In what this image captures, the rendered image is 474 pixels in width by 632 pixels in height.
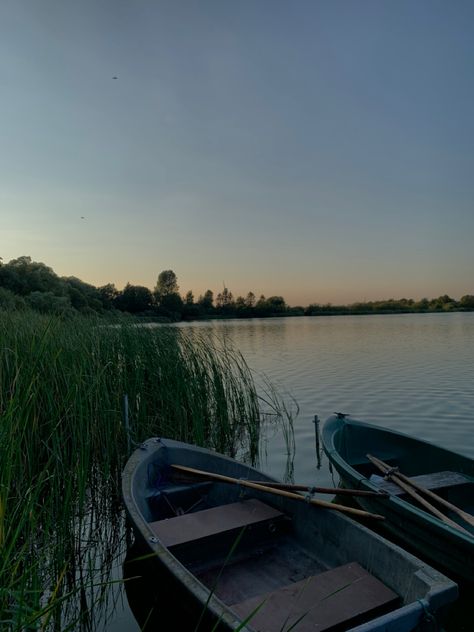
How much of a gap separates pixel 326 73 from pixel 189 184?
7.42 metres

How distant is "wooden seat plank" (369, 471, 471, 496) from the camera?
412 cm

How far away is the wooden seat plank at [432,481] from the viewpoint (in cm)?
412

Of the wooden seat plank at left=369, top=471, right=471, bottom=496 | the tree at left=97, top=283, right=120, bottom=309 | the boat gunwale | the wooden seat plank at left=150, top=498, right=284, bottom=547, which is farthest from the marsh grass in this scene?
the tree at left=97, top=283, right=120, bottom=309

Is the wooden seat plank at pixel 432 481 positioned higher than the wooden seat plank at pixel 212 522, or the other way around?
the wooden seat plank at pixel 212 522

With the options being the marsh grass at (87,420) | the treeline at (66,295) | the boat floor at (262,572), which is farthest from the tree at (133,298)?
the boat floor at (262,572)

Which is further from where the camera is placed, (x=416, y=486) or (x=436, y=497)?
(x=416, y=486)

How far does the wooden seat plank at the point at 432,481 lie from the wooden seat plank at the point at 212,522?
1.23 m

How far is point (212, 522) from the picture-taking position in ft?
11.2

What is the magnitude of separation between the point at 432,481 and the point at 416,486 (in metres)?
0.32

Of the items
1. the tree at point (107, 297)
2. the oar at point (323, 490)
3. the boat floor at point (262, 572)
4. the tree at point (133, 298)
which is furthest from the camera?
the tree at point (107, 297)

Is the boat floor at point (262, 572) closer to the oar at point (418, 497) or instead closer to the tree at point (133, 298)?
the oar at point (418, 497)

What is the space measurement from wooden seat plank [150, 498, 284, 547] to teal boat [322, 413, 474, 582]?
1043 mm

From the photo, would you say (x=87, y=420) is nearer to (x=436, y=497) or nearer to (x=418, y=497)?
(x=418, y=497)

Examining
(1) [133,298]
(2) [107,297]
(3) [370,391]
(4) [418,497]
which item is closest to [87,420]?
(4) [418,497]
